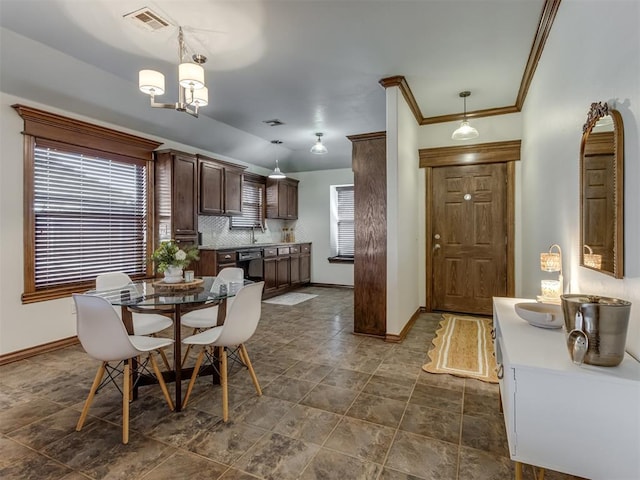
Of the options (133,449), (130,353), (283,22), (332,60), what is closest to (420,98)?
(332,60)

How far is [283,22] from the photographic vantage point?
2.61 m

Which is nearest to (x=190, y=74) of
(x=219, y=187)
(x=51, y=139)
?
(x=51, y=139)

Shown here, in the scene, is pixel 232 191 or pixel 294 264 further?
pixel 294 264

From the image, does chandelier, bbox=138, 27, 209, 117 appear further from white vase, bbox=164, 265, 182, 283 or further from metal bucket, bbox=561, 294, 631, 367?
metal bucket, bbox=561, 294, 631, 367

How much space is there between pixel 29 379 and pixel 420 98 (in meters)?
4.76

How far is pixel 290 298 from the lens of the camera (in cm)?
604

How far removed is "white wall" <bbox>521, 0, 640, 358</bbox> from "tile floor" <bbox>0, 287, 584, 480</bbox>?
3.45ft

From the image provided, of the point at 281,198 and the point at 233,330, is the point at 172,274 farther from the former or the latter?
the point at 281,198

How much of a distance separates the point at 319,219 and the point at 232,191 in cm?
224

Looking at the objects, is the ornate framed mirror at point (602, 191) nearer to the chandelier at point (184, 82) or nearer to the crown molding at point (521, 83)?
the crown molding at point (521, 83)

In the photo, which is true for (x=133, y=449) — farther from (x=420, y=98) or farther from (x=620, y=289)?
(x=420, y=98)

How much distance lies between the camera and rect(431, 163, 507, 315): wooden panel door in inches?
179

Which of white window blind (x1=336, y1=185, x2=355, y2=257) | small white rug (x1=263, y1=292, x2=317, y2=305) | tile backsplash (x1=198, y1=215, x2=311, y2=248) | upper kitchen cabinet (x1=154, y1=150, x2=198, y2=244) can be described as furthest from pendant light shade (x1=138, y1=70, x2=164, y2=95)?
white window blind (x1=336, y1=185, x2=355, y2=257)

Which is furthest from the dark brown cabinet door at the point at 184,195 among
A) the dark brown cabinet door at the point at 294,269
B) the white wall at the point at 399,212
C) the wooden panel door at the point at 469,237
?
the wooden panel door at the point at 469,237
